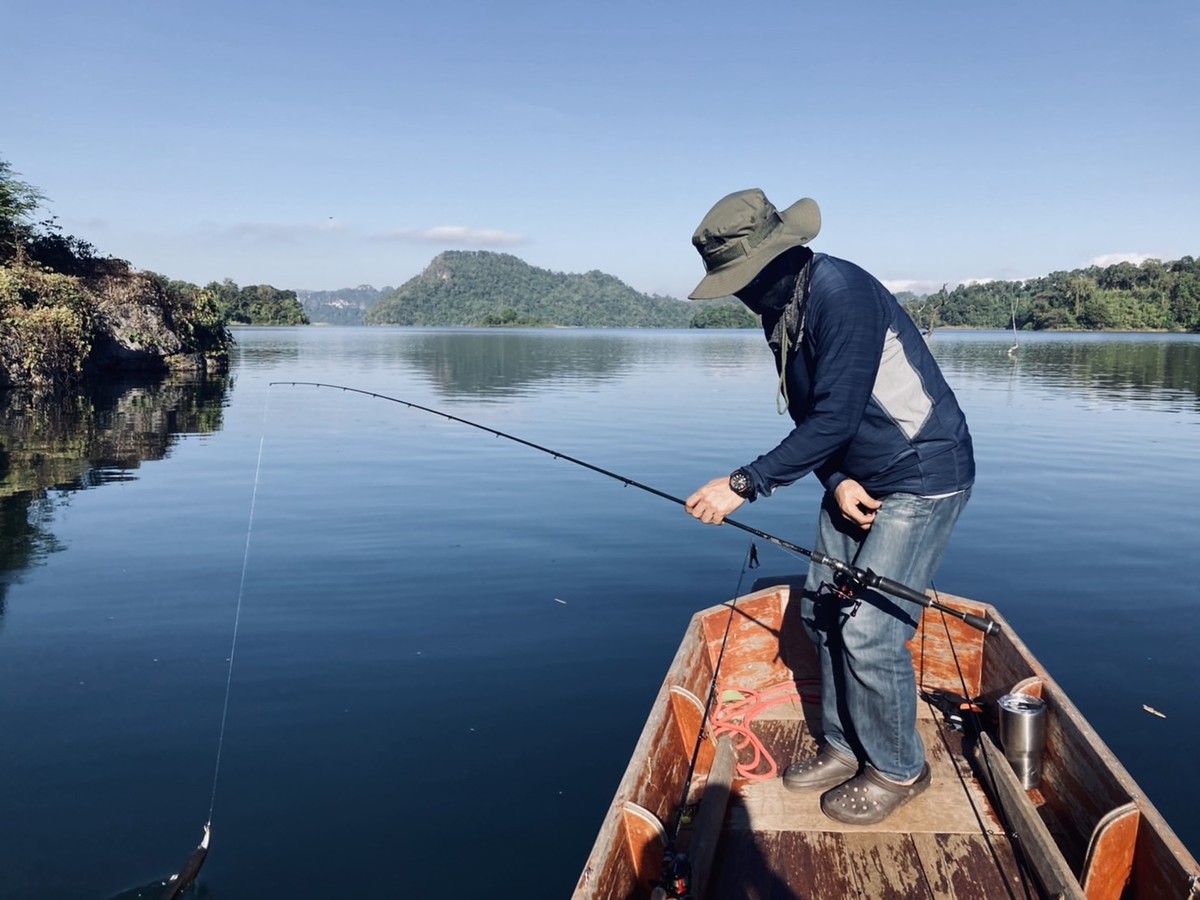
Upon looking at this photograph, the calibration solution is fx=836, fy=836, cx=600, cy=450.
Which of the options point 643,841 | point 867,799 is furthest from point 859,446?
point 643,841

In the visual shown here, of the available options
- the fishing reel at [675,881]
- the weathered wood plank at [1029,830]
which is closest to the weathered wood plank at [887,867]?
the weathered wood plank at [1029,830]

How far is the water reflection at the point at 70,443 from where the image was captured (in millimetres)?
11805

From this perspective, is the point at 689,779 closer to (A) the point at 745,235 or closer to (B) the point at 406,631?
(A) the point at 745,235

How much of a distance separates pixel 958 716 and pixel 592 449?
46.5 feet

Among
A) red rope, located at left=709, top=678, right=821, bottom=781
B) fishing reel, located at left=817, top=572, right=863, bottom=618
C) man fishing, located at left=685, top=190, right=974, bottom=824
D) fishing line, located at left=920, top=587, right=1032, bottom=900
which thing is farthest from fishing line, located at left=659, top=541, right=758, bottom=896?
fishing line, located at left=920, top=587, right=1032, bottom=900

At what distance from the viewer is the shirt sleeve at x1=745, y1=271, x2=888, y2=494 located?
3.59m

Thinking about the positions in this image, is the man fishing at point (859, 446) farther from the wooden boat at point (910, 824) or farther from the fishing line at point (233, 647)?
the fishing line at point (233, 647)

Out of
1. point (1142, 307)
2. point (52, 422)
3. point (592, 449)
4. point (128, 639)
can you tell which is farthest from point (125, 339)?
point (1142, 307)

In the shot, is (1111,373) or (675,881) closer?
(675,881)

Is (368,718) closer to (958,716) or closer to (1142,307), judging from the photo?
(958,716)

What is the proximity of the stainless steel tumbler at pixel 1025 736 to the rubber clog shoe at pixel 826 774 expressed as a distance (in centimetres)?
90

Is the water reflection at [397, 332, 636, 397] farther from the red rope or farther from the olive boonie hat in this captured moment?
the olive boonie hat

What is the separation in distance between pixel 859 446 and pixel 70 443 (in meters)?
20.7

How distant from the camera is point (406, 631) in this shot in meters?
8.34
